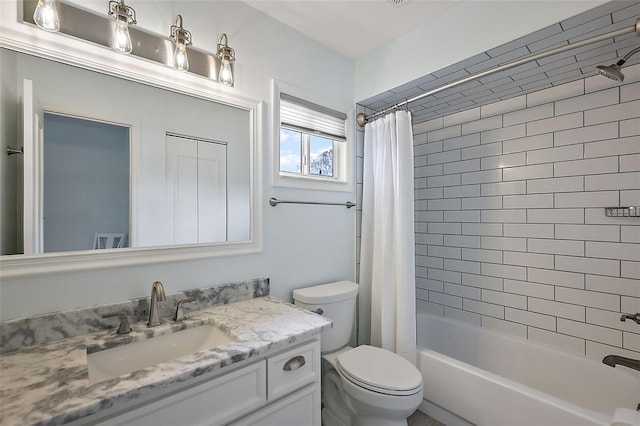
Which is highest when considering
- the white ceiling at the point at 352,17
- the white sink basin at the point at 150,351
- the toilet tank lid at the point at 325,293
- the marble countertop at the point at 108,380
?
the white ceiling at the point at 352,17

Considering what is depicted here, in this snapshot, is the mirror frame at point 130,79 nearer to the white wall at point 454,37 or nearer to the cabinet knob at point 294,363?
the cabinet knob at point 294,363

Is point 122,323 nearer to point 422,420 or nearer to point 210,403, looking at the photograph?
point 210,403

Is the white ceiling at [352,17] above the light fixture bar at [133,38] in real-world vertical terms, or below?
above

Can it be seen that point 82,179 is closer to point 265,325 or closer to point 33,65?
point 33,65

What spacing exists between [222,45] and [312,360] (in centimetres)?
159

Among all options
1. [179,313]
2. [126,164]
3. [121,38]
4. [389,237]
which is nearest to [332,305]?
[389,237]

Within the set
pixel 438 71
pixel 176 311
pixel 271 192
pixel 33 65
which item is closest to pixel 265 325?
pixel 176 311

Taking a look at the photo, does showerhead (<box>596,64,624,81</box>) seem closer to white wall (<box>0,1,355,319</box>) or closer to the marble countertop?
white wall (<box>0,1,355,319</box>)

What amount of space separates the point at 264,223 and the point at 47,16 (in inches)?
47.8

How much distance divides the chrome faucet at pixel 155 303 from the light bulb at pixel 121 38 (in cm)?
98

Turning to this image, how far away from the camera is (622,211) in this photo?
1.61 metres

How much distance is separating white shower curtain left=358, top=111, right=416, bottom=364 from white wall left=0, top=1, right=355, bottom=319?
0.16 m

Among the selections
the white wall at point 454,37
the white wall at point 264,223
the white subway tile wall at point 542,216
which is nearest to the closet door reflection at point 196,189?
the white wall at point 264,223

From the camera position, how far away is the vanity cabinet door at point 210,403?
31.9 inches
